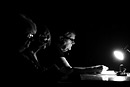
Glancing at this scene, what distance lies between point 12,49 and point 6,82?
22.9 inches

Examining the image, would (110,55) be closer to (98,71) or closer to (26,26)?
(98,71)

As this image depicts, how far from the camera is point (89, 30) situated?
15.9 feet

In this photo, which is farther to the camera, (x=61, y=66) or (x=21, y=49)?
(x=61, y=66)

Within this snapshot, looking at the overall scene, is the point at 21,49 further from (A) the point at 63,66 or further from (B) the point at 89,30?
(B) the point at 89,30

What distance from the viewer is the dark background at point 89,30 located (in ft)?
15.8

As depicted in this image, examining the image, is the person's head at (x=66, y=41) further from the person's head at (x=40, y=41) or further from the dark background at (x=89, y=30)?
the dark background at (x=89, y=30)

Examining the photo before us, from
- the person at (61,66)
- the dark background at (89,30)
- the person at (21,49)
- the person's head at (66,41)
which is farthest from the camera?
the dark background at (89,30)

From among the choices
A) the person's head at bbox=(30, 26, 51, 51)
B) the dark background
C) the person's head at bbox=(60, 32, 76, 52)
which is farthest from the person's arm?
the dark background

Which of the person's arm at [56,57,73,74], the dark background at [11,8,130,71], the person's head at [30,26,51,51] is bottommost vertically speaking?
the person's arm at [56,57,73,74]

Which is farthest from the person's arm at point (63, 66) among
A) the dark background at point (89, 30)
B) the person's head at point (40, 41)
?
the dark background at point (89, 30)

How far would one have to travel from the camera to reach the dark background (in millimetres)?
4809

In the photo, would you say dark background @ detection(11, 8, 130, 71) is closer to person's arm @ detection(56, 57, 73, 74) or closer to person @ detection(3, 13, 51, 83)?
person @ detection(3, 13, 51, 83)

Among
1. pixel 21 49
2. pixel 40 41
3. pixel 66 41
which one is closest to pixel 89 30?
pixel 66 41

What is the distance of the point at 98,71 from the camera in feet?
10.8
